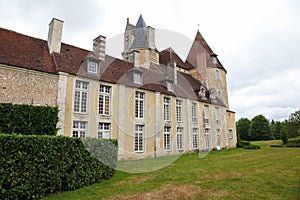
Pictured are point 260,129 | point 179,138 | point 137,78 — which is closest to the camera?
point 137,78

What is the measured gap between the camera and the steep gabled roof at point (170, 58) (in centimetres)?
2535

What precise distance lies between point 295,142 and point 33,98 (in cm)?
3237

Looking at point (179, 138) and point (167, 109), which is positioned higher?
point (167, 109)

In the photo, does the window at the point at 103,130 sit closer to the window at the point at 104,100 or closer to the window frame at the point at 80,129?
the window at the point at 104,100

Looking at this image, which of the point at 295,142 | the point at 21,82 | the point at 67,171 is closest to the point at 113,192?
the point at 67,171

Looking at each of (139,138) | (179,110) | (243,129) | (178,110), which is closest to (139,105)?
(139,138)

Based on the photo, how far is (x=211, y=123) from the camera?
21516 millimetres

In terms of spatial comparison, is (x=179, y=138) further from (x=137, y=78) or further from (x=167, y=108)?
(x=137, y=78)

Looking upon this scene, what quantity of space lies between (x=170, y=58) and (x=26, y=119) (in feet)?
63.7

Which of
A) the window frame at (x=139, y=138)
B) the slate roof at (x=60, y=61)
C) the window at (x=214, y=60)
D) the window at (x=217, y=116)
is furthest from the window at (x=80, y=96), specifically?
the window at (x=214, y=60)

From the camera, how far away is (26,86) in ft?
34.7

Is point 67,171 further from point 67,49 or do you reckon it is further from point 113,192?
point 67,49

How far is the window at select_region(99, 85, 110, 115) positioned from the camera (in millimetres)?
13297

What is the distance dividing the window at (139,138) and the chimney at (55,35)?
293 inches
